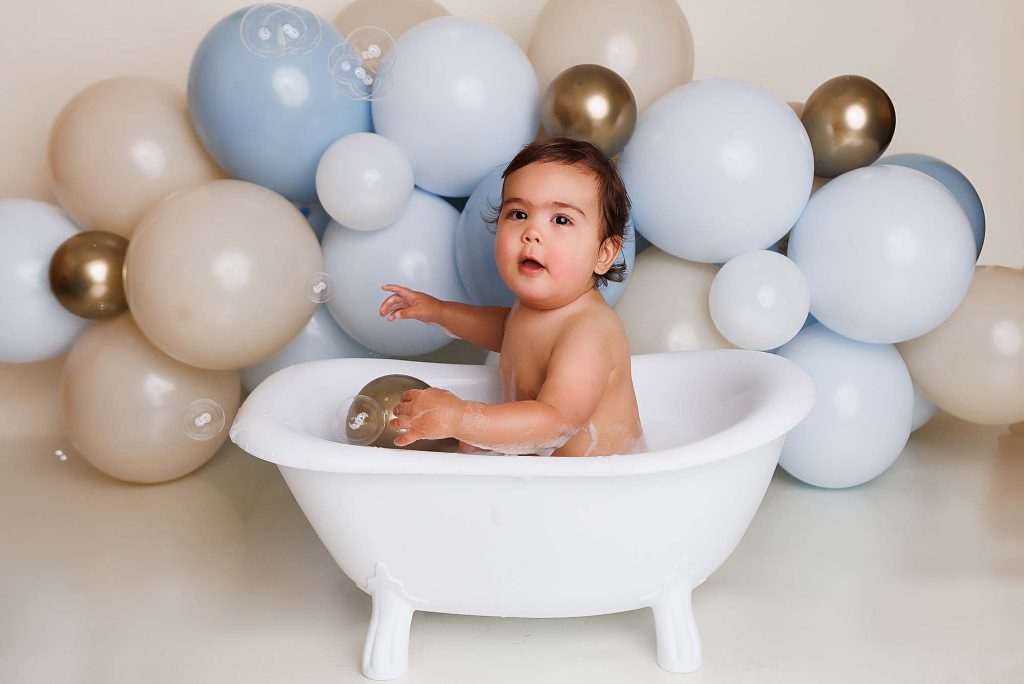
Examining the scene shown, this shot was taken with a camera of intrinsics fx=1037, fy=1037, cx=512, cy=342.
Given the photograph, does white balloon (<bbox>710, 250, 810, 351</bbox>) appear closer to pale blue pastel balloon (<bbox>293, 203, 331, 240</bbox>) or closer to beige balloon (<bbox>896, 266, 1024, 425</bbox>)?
beige balloon (<bbox>896, 266, 1024, 425</bbox>)

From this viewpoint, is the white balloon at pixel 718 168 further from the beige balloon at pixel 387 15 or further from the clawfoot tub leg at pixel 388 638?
the clawfoot tub leg at pixel 388 638

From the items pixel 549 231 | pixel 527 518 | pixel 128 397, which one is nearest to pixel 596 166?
pixel 549 231

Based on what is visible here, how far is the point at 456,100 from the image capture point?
227 centimetres

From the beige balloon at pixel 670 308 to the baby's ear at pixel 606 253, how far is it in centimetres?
47

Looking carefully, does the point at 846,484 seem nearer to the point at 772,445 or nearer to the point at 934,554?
the point at 934,554

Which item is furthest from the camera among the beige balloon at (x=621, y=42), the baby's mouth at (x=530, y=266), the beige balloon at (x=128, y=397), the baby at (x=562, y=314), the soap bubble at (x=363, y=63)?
the beige balloon at (x=621, y=42)

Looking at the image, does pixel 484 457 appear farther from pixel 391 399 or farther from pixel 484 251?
pixel 484 251

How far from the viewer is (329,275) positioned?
91.8 inches

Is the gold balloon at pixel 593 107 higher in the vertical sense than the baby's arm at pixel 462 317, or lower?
higher

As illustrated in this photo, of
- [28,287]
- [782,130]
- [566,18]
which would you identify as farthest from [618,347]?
[28,287]

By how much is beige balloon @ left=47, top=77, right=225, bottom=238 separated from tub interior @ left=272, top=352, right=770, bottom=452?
67 centimetres

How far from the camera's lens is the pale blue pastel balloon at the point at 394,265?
2322mm

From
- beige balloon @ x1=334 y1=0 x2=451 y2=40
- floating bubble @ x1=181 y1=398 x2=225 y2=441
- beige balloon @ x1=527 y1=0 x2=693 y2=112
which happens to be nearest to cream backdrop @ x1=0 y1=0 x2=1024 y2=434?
beige balloon @ x1=334 y1=0 x2=451 y2=40

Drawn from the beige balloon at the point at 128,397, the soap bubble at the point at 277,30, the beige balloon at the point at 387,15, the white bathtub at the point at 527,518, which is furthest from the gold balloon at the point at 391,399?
the beige balloon at the point at 387,15
